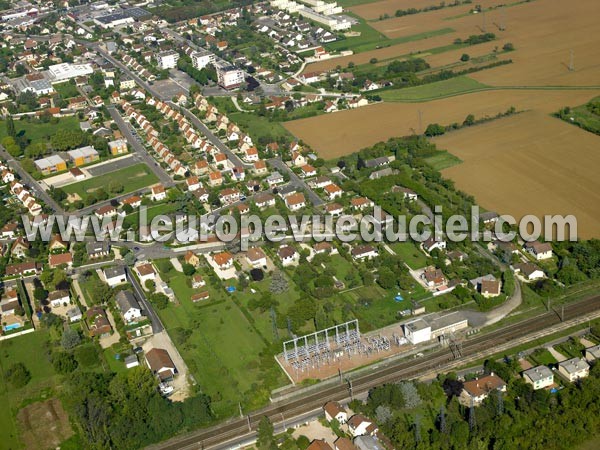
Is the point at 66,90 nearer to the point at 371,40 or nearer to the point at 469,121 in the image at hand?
the point at 371,40

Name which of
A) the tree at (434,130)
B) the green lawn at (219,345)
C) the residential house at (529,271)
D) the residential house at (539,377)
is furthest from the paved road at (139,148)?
the residential house at (539,377)

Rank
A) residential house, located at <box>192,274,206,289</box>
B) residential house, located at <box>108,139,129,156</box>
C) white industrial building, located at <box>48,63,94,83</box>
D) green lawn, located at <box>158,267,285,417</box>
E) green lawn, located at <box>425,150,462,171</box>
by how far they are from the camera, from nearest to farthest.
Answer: green lawn, located at <box>158,267,285,417</box> < residential house, located at <box>192,274,206,289</box> < green lawn, located at <box>425,150,462,171</box> < residential house, located at <box>108,139,129,156</box> < white industrial building, located at <box>48,63,94,83</box>

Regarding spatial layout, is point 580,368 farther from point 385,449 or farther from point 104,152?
point 104,152

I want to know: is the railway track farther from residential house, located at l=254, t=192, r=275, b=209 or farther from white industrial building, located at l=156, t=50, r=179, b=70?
white industrial building, located at l=156, t=50, r=179, b=70

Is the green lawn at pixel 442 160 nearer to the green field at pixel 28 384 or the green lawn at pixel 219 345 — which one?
the green lawn at pixel 219 345

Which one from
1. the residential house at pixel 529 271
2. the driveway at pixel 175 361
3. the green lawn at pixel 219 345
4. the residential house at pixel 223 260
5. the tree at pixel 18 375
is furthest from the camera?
the residential house at pixel 223 260

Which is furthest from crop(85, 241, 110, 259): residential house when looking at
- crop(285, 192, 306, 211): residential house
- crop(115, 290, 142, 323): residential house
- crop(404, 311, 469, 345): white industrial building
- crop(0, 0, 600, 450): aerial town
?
crop(404, 311, 469, 345): white industrial building

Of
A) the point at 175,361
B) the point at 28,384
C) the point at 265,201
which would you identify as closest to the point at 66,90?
the point at 265,201
